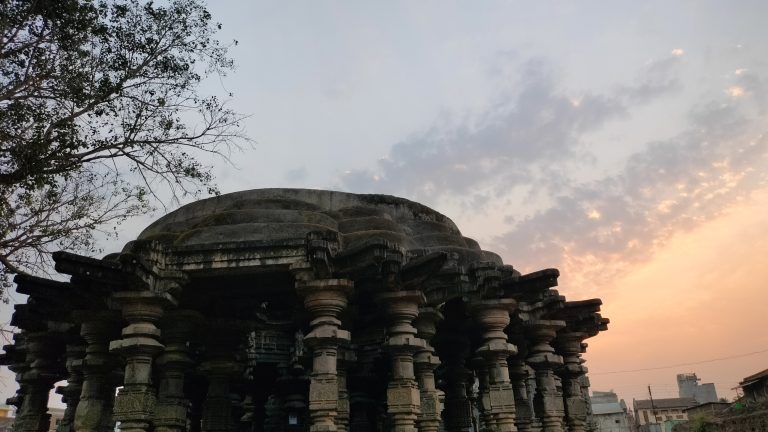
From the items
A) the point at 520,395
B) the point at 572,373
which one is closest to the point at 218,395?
the point at 520,395

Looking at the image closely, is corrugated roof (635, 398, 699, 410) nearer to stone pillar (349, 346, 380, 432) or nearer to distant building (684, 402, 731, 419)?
distant building (684, 402, 731, 419)

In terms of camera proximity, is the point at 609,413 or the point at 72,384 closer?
the point at 72,384

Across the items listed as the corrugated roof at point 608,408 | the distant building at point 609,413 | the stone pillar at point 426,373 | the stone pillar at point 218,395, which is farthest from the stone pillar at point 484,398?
the corrugated roof at point 608,408

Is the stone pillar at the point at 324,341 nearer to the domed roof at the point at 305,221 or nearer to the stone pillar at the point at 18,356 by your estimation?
the domed roof at the point at 305,221

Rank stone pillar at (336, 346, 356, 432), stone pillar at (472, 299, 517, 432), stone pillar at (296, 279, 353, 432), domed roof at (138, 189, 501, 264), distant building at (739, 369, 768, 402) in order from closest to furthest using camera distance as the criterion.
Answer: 1. stone pillar at (296, 279, 353, 432)
2. domed roof at (138, 189, 501, 264)
3. stone pillar at (336, 346, 356, 432)
4. stone pillar at (472, 299, 517, 432)
5. distant building at (739, 369, 768, 402)

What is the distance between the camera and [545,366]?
14781 mm

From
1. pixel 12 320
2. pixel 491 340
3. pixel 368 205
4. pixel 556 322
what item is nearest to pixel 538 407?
pixel 556 322

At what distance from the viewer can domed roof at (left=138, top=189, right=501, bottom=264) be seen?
411 inches

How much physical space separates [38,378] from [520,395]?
1189cm

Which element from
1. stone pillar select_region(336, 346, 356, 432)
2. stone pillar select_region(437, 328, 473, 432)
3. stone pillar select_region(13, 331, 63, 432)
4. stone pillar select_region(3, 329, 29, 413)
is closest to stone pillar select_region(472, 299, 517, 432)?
stone pillar select_region(336, 346, 356, 432)

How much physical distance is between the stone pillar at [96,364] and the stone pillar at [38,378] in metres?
3.44

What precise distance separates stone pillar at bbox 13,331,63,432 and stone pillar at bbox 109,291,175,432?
5.43 metres

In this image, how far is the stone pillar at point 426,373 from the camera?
11867 mm

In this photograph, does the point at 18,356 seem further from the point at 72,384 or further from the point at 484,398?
the point at 484,398
